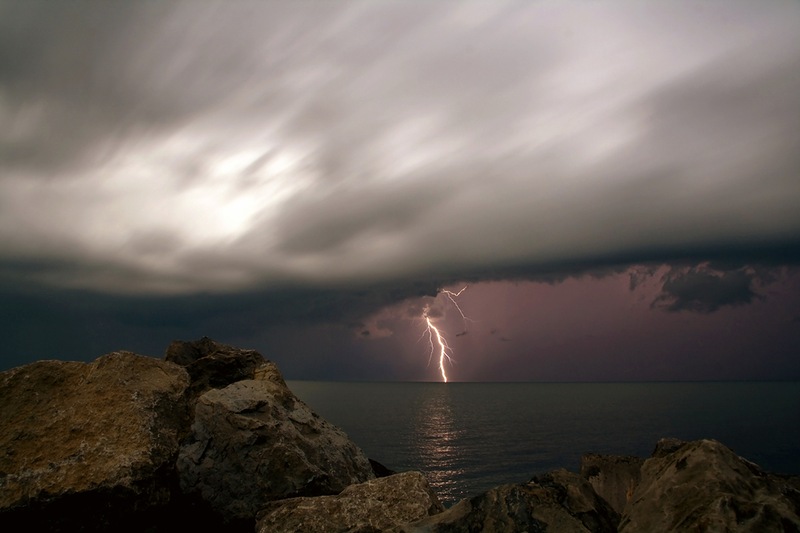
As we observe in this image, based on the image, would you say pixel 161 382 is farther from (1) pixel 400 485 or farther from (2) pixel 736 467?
(2) pixel 736 467

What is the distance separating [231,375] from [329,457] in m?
5.72

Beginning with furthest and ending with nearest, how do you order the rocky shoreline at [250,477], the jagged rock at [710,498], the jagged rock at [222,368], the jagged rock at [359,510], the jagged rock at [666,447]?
1. the jagged rock at [222,368]
2. the jagged rock at [666,447]
3. the jagged rock at [359,510]
4. the rocky shoreline at [250,477]
5. the jagged rock at [710,498]

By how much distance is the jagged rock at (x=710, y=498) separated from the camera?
18.9 ft

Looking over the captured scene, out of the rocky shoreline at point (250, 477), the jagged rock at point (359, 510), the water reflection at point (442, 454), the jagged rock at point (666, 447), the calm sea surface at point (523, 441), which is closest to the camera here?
the rocky shoreline at point (250, 477)

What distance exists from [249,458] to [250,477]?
0.38 metres

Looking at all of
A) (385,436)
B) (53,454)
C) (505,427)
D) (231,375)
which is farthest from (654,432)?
(53,454)

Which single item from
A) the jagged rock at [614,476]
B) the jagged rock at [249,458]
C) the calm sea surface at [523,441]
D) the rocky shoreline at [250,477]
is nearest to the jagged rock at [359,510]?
the rocky shoreline at [250,477]

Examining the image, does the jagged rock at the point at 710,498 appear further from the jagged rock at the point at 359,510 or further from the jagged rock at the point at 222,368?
the jagged rock at the point at 222,368

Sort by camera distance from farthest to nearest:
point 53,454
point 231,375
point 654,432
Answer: point 654,432
point 231,375
point 53,454

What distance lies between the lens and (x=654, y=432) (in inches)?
3615

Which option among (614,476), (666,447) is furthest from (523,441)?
(666,447)

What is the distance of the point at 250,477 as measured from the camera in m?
11.0

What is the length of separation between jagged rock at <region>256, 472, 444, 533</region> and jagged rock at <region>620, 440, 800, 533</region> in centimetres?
330

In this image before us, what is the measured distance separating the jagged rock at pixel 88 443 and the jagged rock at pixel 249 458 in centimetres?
89
